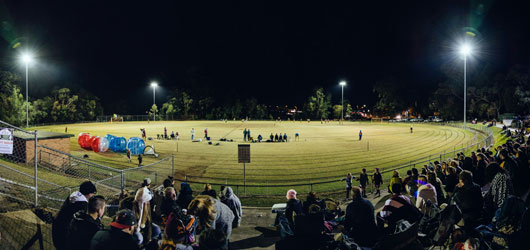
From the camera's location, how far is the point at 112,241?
3.38 metres

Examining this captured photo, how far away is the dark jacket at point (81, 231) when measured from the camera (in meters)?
3.71

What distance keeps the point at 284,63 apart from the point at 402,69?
140 ft

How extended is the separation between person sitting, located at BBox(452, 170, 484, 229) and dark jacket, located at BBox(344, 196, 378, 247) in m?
1.88

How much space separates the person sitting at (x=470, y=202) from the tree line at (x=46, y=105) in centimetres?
6488

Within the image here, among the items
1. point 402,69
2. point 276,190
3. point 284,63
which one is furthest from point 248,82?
point 276,190

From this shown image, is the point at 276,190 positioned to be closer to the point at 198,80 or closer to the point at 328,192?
the point at 328,192

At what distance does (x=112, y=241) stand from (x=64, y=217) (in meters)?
1.67

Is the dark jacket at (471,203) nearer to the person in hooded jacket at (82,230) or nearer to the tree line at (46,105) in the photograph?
the person in hooded jacket at (82,230)

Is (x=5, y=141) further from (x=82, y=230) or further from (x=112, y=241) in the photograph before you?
(x=112, y=241)

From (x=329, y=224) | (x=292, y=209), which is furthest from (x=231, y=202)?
(x=329, y=224)

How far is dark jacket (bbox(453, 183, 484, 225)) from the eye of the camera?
202 inches

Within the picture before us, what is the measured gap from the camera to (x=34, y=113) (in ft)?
199

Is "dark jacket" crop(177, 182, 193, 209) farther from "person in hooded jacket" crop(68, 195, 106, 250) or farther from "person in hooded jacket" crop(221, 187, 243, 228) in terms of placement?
"person in hooded jacket" crop(68, 195, 106, 250)

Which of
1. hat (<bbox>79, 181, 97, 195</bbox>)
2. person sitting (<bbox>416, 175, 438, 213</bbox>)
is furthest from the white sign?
person sitting (<bbox>416, 175, 438, 213</bbox>)
